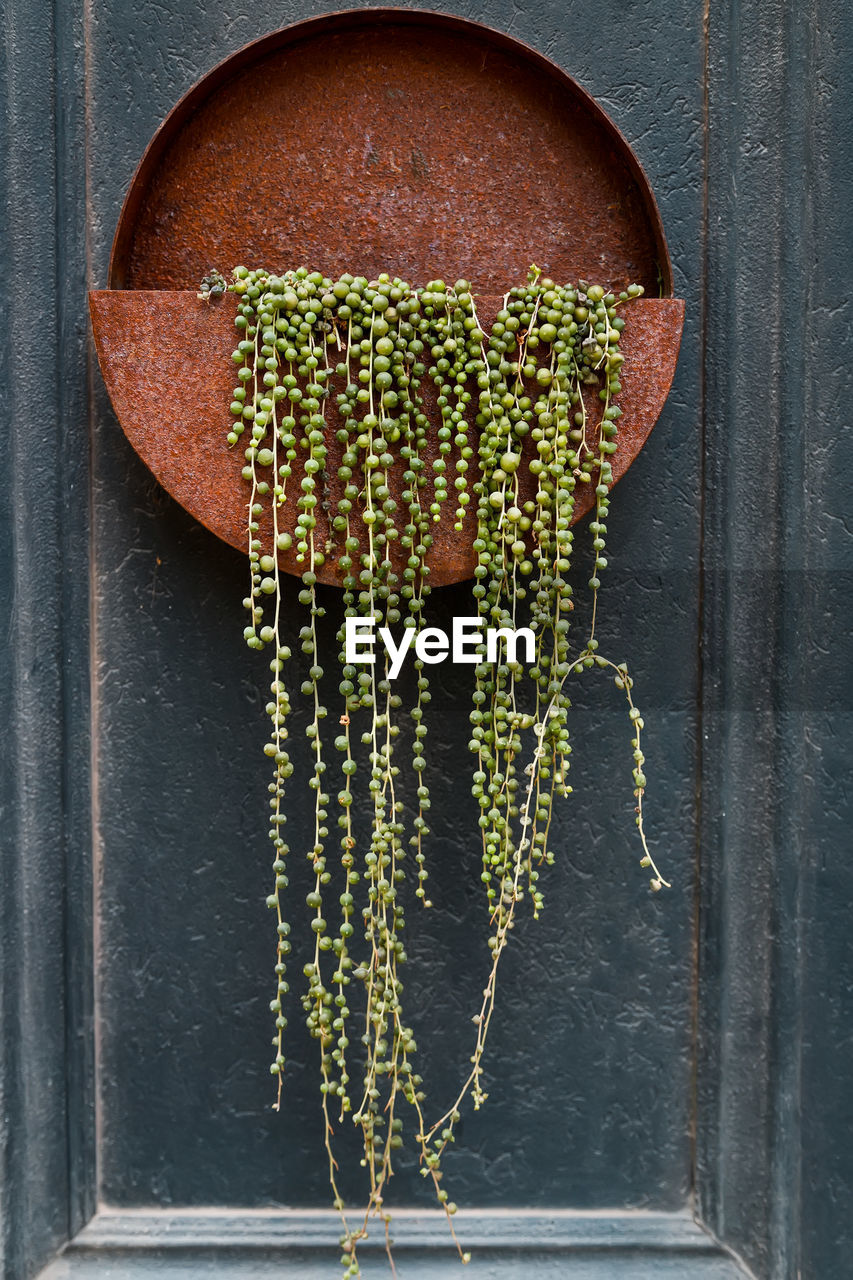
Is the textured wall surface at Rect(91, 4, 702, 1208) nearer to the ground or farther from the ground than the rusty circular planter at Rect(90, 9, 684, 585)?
nearer to the ground

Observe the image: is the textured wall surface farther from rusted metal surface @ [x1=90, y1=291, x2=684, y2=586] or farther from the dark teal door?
rusted metal surface @ [x1=90, y1=291, x2=684, y2=586]

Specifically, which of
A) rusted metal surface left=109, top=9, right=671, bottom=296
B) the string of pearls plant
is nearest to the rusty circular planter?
rusted metal surface left=109, top=9, right=671, bottom=296

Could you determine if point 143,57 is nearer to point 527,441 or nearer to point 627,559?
point 527,441

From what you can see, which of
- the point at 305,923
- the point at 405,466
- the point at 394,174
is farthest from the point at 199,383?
the point at 305,923

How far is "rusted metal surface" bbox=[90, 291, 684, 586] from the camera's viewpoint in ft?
3.79

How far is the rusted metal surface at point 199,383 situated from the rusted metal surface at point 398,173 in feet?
0.35

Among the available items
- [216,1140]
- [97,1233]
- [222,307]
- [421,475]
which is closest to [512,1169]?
[216,1140]

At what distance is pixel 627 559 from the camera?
4.51ft

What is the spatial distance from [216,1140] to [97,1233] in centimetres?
22

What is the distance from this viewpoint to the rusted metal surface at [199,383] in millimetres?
1156

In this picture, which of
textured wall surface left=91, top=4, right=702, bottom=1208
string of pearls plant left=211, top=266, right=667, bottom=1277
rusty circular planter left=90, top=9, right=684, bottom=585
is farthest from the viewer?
textured wall surface left=91, top=4, right=702, bottom=1208

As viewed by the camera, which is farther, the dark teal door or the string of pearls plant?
the dark teal door

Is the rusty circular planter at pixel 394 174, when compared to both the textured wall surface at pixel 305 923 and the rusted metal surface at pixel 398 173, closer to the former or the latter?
the rusted metal surface at pixel 398 173

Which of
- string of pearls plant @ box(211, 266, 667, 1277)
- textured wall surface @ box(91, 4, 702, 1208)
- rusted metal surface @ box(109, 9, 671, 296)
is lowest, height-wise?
textured wall surface @ box(91, 4, 702, 1208)
